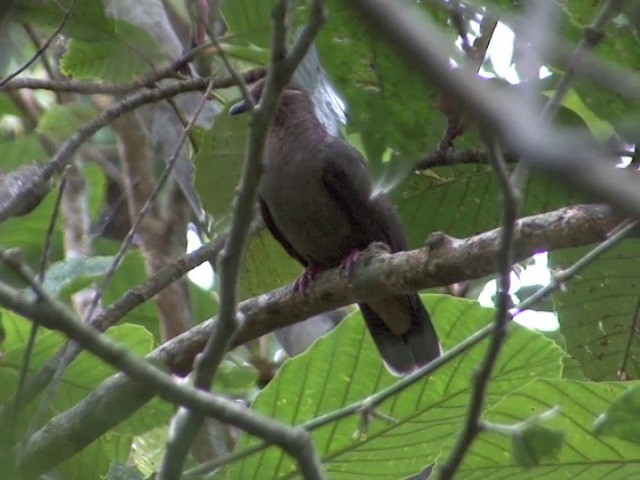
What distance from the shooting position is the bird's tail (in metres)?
4.32

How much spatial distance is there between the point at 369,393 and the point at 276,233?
1510mm

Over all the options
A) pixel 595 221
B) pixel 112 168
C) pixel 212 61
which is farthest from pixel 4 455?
pixel 112 168

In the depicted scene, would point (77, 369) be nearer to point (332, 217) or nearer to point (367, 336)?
point (367, 336)

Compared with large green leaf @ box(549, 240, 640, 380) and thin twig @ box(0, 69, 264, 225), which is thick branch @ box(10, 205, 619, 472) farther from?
large green leaf @ box(549, 240, 640, 380)

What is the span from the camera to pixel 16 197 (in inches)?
118

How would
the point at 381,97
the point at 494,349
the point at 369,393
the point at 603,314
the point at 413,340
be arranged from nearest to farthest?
the point at 494,349
the point at 381,97
the point at 369,393
the point at 603,314
the point at 413,340

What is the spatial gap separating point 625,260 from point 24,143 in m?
3.35

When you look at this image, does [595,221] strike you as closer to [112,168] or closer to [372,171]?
[372,171]

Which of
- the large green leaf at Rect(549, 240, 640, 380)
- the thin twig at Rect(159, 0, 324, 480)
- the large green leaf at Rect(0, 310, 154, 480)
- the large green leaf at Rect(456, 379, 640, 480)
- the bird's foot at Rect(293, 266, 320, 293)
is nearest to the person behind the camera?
the thin twig at Rect(159, 0, 324, 480)

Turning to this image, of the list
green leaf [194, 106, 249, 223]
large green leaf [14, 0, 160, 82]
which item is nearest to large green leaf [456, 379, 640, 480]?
green leaf [194, 106, 249, 223]

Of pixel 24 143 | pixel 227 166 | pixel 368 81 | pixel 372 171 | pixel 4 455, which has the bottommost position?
pixel 4 455

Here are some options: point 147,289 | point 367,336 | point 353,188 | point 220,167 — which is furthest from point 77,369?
point 353,188

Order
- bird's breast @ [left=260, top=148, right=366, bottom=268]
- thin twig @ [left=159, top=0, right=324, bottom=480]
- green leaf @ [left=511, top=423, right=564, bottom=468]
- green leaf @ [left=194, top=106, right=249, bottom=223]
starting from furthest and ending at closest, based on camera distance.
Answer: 1. bird's breast @ [left=260, top=148, right=366, bottom=268]
2. green leaf @ [left=194, top=106, right=249, bottom=223]
3. green leaf @ [left=511, top=423, right=564, bottom=468]
4. thin twig @ [left=159, top=0, right=324, bottom=480]

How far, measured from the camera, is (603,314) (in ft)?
12.6
